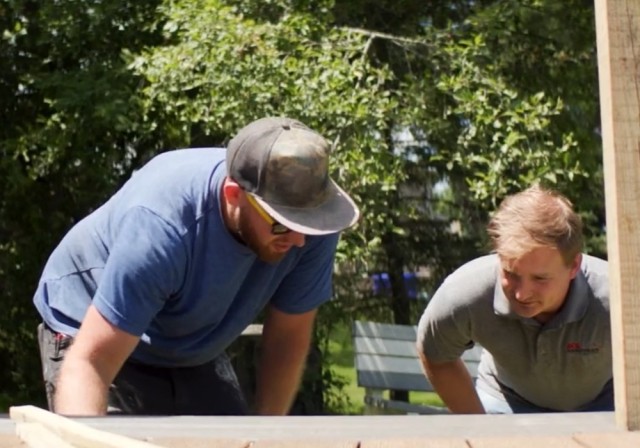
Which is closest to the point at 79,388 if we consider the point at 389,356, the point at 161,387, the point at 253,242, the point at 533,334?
the point at 253,242

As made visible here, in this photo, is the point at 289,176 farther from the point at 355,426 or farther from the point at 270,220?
the point at 355,426

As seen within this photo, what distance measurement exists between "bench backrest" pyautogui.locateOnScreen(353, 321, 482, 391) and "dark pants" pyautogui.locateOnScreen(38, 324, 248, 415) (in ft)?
12.5

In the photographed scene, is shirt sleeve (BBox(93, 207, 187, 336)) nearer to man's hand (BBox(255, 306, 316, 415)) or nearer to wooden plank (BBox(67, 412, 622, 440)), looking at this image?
wooden plank (BBox(67, 412, 622, 440))

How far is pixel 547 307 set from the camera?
130 inches

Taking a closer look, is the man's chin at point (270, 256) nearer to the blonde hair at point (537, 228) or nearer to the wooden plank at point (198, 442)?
the blonde hair at point (537, 228)

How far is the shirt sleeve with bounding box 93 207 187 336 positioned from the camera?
276 cm

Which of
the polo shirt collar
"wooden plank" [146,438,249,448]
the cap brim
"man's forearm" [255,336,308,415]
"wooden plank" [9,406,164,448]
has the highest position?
the cap brim

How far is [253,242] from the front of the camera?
2.99 m

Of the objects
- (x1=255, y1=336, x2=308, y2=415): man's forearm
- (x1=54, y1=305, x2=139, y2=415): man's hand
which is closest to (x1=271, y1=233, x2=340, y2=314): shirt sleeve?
(x1=255, y1=336, x2=308, y2=415): man's forearm

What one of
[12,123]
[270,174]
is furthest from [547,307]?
[12,123]

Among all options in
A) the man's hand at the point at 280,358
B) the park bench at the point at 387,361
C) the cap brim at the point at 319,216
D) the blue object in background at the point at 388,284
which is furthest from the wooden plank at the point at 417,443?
the blue object in background at the point at 388,284

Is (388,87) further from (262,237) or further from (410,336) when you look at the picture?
(262,237)

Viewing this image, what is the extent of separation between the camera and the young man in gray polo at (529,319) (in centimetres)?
318

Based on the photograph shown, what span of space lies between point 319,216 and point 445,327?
0.73 metres
